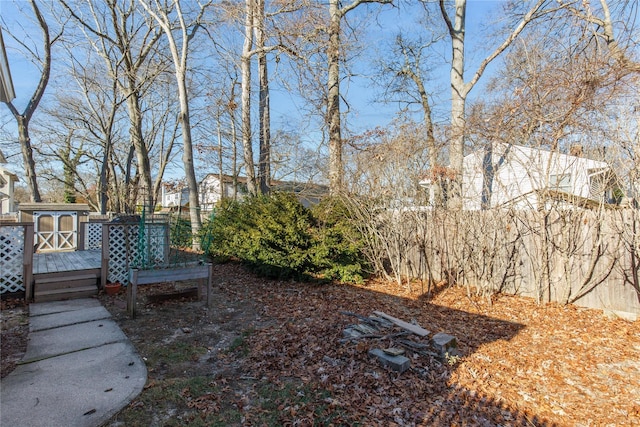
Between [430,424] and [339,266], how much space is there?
4.38 metres

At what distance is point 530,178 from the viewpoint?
5.57m

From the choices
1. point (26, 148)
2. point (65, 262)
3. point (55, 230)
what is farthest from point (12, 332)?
point (26, 148)

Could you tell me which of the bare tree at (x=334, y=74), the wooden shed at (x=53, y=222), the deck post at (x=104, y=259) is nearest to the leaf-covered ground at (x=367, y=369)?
the deck post at (x=104, y=259)

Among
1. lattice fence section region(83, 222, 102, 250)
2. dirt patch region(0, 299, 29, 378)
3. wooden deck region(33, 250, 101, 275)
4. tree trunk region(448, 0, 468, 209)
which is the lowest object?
dirt patch region(0, 299, 29, 378)

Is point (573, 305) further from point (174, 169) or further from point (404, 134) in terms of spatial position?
point (174, 169)

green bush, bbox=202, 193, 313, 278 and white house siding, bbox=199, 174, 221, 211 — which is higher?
white house siding, bbox=199, 174, 221, 211

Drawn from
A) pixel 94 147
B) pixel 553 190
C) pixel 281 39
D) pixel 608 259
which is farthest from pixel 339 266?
pixel 94 147

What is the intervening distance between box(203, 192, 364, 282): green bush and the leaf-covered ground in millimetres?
1392

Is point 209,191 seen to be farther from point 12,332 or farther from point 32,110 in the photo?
point 12,332

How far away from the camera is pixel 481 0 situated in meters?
10.3

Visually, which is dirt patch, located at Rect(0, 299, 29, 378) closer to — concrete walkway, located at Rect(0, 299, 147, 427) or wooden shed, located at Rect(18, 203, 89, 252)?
concrete walkway, located at Rect(0, 299, 147, 427)

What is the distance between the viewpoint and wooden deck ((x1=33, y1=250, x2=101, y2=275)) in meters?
5.94

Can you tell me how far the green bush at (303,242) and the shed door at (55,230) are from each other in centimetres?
655

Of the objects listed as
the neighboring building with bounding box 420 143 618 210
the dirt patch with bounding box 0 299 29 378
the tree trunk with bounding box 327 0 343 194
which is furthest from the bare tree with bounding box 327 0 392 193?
the dirt patch with bounding box 0 299 29 378
